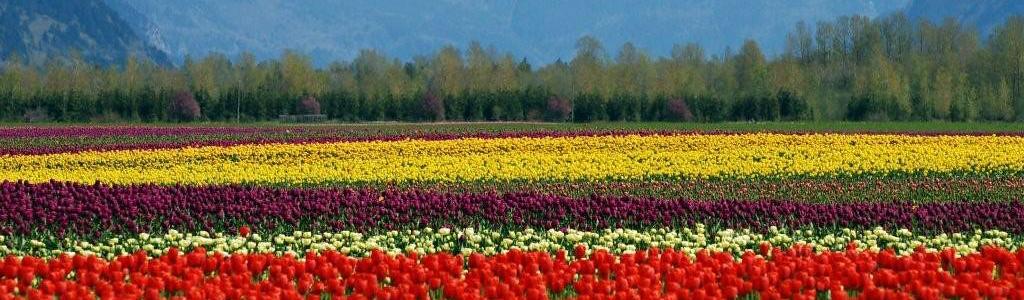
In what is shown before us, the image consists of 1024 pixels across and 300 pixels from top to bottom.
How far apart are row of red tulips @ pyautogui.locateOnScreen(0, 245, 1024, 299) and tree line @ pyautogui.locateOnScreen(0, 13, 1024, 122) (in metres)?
55.1

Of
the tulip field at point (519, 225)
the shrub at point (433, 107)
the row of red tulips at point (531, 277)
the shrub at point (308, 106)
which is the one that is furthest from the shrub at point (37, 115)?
the row of red tulips at point (531, 277)

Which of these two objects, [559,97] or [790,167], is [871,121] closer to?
[559,97]

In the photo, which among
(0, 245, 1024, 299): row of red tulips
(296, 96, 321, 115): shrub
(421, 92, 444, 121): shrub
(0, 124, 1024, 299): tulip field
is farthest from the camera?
(296, 96, 321, 115): shrub

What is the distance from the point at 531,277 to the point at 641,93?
64496mm

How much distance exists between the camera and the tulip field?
7.03 metres

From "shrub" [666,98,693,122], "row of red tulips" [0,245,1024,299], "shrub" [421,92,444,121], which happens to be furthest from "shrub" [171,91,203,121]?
"row of red tulips" [0,245,1024,299]

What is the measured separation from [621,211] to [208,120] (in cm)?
5953

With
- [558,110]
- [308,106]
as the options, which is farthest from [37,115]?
[558,110]

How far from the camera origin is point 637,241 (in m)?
10.6

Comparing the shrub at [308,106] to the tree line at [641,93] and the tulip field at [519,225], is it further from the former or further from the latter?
the tulip field at [519,225]

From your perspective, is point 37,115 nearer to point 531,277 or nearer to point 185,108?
point 185,108

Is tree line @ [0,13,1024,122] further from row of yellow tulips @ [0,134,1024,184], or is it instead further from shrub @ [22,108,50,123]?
row of yellow tulips @ [0,134,1024,184]

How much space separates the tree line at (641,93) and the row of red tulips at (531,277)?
181ft

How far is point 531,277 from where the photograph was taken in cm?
673
